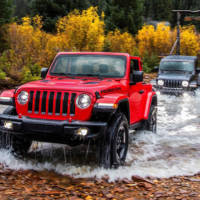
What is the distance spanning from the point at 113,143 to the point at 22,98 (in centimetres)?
153

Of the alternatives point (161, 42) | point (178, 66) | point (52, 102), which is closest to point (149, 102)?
point (52, 102)

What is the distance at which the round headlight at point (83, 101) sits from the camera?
506 cm

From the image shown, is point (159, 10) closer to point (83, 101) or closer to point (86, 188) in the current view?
point (83, 101)

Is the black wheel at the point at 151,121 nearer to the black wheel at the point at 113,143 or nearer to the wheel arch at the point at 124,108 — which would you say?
the wheel arch at the point at 124,108

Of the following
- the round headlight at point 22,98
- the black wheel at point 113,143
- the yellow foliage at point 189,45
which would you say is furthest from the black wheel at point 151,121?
the yellow foliage at point 189,45

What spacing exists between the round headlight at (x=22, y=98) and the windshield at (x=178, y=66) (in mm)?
12887

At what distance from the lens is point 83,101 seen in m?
5.07

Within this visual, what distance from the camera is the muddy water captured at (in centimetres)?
550

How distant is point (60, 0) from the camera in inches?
1705

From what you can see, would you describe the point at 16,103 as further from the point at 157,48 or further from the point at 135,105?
the point at 157,48

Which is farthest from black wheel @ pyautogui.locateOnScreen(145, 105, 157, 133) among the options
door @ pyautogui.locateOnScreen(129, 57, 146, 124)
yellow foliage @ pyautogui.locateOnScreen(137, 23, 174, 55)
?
yellow foliage @ pyautogui.locateOnScreen(137, 23, 174, 55)

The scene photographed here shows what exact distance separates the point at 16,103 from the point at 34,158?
1.16 metres

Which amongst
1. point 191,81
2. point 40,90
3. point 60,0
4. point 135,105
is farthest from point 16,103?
point 60,0

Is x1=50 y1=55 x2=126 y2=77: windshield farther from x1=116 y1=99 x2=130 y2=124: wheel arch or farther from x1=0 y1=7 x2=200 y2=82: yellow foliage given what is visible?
x1=0 y1=7 x2=200 y2=82: yellow foliage
